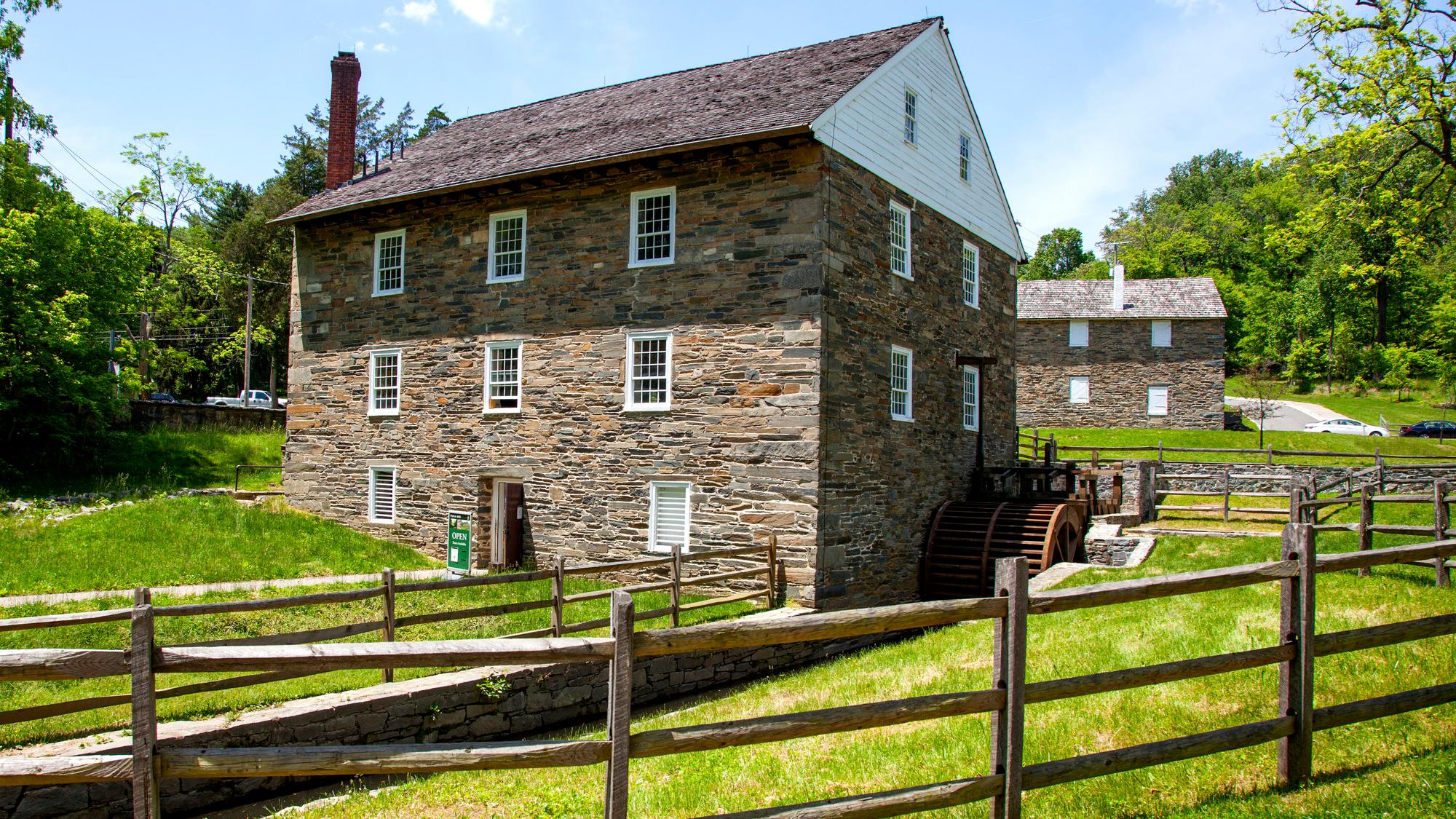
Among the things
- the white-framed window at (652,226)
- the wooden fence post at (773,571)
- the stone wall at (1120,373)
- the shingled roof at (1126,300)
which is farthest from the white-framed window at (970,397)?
the stone wall at (1120,373)

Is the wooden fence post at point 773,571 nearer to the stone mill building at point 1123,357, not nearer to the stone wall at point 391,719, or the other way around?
the stone wall at point 391,719

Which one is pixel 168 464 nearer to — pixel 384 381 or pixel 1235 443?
pixel 384 381

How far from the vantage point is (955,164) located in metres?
20.2

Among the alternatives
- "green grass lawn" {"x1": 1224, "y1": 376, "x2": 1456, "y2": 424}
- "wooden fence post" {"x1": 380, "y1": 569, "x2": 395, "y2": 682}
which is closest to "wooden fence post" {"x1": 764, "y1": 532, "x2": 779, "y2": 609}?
"wooden fence post" {"x1": 380, "y1": 569, "x2": 395, "y2": 682}

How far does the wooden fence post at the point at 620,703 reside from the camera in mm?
3900

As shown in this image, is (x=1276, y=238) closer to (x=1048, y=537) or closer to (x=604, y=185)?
(x=1048, y=537)

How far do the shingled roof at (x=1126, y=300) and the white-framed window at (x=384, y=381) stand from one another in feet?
101

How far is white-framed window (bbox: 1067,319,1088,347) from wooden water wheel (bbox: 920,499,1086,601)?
1053 inches

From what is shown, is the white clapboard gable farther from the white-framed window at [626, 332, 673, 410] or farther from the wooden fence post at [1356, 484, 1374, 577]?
the wooden fence post at [1356, 484, 1374, 577]

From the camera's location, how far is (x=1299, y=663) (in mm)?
5109

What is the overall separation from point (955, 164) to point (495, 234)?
10141 millimetres

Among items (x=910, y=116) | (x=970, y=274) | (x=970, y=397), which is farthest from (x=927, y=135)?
(x=970, y=397)

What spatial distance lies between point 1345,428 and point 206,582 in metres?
46.6

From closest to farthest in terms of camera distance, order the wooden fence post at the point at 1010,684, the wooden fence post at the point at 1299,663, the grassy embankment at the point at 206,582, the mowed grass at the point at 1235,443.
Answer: the wooden fence post at the point at 1010,684, the wooden fence post at the point at 1299,663, the grassy embankment at the point at 206,582, the mowed grass at the point at 1235,443
